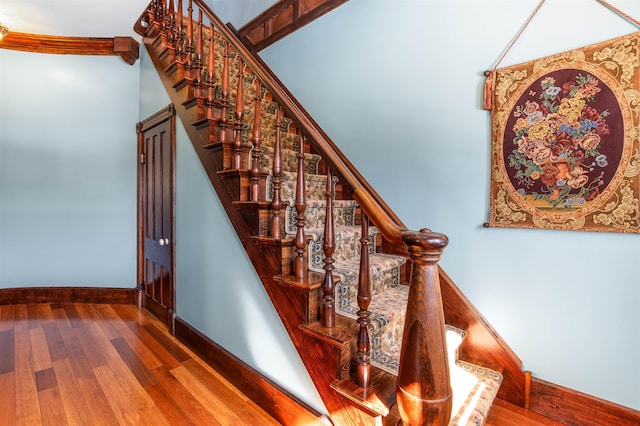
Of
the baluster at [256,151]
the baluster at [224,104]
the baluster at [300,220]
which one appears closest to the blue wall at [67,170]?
the baluster at [224,104]

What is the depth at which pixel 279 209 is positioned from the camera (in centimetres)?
150

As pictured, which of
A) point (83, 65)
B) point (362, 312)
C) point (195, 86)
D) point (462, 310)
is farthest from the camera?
point (83, 65)

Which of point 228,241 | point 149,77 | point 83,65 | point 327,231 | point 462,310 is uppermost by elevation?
point 83,65

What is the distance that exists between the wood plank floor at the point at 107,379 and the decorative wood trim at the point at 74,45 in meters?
2.72

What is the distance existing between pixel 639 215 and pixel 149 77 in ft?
12.6

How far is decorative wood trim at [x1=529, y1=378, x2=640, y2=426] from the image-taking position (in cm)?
137

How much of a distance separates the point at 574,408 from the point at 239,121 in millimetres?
2247

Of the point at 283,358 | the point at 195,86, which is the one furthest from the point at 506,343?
the point at 195,86

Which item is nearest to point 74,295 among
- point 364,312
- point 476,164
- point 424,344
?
point 364,312

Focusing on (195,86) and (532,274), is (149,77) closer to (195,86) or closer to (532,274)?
(195,86)

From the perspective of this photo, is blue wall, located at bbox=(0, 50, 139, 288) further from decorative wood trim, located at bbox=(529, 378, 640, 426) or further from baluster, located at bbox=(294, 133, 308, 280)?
decorative wood trim, located at bbox=(529, 378, 640, 426)

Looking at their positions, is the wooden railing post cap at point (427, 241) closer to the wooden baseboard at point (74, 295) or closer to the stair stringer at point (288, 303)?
the stair stringer at point (288, 303)

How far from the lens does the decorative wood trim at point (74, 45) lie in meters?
3.04

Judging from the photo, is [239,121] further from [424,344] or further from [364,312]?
[424,344]
